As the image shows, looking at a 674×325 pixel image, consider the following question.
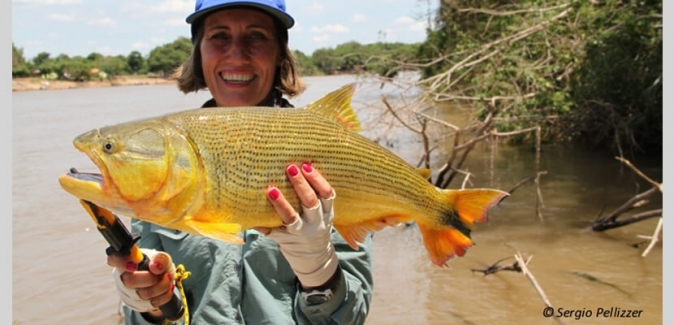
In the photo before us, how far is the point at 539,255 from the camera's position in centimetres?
796

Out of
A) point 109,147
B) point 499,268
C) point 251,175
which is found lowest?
point 499,268

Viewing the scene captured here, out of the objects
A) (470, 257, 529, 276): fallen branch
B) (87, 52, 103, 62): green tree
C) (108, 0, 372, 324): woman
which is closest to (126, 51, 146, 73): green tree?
(87, 52, 103, 62): green tree

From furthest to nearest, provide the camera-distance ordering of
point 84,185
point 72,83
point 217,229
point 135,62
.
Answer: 1. point 135,62
2. point 72,83
3. point 217,229
4. point 84,185

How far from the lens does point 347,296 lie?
2.45 meters

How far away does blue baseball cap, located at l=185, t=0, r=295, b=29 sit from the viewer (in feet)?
8.33

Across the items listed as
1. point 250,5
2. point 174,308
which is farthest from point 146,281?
point 250,5

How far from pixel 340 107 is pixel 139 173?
34.2 inches

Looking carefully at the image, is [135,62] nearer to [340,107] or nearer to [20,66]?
[20,66]

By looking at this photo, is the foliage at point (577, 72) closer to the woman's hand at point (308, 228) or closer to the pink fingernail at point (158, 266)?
the woman's hand at point (308, 228)

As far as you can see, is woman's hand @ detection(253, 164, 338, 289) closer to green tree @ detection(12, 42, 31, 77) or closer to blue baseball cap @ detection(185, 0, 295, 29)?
blue baseball cap @ detection(185, 0, 295, 29)

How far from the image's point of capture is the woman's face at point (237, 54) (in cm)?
264

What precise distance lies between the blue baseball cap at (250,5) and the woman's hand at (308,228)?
92 cm

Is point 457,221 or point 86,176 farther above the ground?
point 86,176

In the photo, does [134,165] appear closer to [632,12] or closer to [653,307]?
[653,307]
